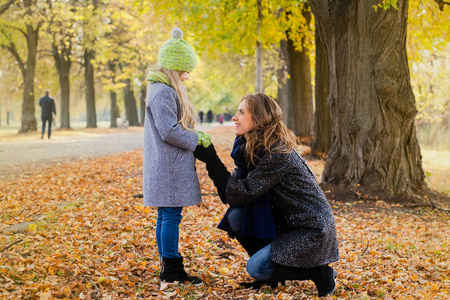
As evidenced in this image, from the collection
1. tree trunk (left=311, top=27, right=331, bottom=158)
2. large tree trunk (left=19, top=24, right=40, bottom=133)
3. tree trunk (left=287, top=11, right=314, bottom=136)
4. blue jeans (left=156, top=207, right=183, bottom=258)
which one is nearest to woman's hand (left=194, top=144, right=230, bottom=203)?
blue jeans (left=156, top=207, right=183, bottom=258)

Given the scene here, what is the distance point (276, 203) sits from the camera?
3.44 m

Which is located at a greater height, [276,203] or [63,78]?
[63,78]

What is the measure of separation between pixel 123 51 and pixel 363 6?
74.2 feet

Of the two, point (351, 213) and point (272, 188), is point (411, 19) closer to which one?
point (351, 213)

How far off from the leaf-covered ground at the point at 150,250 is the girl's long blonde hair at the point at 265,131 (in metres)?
1.21

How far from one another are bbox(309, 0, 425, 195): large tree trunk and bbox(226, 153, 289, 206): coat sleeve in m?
4.51

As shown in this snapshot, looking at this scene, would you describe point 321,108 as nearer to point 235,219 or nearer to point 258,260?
point 235,219

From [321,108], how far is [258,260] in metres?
9.11

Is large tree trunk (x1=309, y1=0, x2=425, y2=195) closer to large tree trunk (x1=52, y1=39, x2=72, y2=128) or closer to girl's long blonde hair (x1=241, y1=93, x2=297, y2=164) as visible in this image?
girl's long blonde hair (x1=241, y1=93, x2=297, y2=164)

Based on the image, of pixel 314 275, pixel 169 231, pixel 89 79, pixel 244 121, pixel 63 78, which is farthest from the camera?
pixel 89 79

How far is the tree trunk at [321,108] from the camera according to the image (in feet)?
38.9

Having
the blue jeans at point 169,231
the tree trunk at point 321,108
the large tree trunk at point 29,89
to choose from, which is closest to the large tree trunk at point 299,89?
the tree trunk at point 321,108

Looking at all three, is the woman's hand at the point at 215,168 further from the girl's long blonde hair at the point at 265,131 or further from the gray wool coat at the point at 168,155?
the girl's long blonde hair at the point at 265,131

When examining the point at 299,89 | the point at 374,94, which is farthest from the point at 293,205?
the point at 299,89
